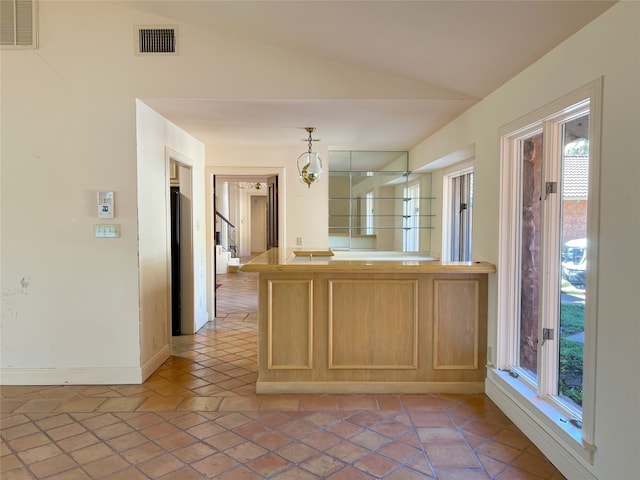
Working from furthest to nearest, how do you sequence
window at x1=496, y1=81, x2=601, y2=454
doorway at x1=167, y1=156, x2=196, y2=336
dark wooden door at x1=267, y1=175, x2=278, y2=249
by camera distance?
dark wooden door at x1=267, y1=175, x2=278, y2=249, doorway at x1=167, y1=156, x2=196, y2=336, window at x1=496, y1=81, x2=601, y2=454

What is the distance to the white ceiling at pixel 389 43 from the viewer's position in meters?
2.19

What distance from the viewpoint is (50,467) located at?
2.27 meters

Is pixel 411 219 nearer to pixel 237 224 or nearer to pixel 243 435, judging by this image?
pixel 243 435

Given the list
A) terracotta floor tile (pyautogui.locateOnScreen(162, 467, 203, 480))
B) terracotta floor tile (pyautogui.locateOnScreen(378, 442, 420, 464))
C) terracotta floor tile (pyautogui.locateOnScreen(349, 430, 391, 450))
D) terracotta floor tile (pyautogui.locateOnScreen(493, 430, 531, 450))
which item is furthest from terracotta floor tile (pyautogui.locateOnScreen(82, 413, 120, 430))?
terracotta floor tile (pyautogui.locateOnScreen(493, 430, 531, 450))

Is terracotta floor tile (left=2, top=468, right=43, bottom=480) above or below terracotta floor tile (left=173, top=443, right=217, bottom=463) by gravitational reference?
above

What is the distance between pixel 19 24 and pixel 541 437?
4599mm

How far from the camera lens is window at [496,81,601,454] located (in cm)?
200

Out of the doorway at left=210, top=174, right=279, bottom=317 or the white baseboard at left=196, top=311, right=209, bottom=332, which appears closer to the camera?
the white baseboard at left=196, top=311, right=209, bottom=332

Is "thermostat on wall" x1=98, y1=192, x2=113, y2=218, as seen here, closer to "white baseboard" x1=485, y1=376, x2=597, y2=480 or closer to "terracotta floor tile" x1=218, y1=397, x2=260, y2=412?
"terracotta floor tile" x1=218, y1=397, x2=260, y2=412

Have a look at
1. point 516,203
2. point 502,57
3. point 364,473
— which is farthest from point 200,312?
point 502,57

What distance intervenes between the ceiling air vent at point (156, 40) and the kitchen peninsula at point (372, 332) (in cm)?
181

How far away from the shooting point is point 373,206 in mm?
6469

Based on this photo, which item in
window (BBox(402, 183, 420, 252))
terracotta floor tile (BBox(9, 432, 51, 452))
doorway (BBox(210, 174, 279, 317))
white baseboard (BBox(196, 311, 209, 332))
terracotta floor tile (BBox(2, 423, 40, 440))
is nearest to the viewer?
terracotta floor tile (BBox(9, 432, 51, 452))

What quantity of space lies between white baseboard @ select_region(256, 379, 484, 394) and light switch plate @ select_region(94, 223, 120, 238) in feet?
5.36
